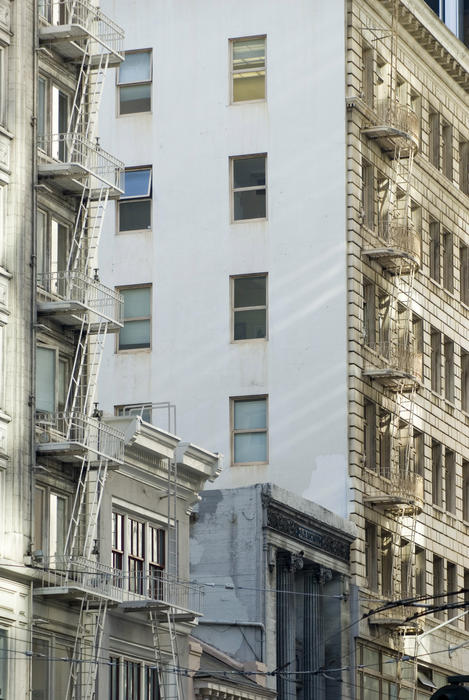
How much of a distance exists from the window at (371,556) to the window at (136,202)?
1337 centimetres

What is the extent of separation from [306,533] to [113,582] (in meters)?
13.0

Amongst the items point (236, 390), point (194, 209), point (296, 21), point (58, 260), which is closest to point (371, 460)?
point (236, 390)

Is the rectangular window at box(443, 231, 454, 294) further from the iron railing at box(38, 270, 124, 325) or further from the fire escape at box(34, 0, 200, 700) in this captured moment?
the iron railing at box(38, 270, 124, 325)

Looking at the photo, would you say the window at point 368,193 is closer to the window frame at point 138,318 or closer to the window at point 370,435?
the window at point 370,435

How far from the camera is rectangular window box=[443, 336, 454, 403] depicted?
77.6 meters

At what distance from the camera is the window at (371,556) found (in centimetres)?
6750

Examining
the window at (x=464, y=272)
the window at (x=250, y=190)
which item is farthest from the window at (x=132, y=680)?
the window at (x=464, y=272)

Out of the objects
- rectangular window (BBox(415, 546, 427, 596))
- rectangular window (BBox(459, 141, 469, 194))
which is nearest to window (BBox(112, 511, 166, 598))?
rectangular window (BBox(415, 546, 427, 596))

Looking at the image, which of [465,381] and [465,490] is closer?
[465,490]

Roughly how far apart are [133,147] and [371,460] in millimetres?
14225

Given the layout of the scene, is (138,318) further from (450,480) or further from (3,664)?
(3,664)

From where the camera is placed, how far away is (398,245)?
70562 mm

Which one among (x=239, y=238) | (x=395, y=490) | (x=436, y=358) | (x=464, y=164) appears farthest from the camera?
(x=464, y=164)

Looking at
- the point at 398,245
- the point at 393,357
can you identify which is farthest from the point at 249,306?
the point at 398,245
